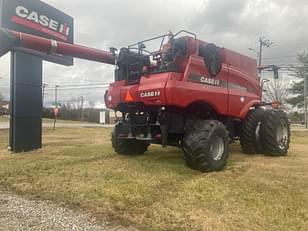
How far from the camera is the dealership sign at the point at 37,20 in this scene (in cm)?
1045

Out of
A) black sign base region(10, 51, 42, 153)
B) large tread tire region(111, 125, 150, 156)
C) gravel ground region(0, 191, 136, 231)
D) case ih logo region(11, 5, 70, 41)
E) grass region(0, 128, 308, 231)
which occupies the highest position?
case ih logo region(11, 5, 70, 41)

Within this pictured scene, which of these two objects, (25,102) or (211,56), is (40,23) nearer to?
(25,102)

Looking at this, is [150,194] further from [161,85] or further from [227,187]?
[161,85]

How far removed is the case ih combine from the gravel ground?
9.91 feet

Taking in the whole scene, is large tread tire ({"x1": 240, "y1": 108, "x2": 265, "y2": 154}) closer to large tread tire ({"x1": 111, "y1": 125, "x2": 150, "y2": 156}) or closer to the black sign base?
large tread tire ({"x1": 111, "y1": 125, "x2": 150, "y2": 156})

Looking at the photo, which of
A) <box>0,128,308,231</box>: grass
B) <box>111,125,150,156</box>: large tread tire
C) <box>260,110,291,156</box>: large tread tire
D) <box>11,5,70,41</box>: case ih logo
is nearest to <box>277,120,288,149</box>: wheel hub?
<box>260,110,291,156</box>: large tread tire

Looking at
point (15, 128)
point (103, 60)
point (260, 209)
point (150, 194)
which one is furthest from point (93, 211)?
point (15, 128)

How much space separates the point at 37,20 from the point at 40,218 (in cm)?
846

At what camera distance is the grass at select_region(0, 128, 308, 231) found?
4383 millimetres

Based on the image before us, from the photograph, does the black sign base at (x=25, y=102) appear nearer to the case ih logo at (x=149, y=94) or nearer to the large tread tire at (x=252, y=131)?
the case ih logo at (x=149, y=94)

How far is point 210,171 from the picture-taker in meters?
6.98

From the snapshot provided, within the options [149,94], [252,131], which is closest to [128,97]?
[149,94]

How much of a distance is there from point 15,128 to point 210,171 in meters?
6.08

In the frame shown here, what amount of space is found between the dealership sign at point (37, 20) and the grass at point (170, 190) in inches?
171
